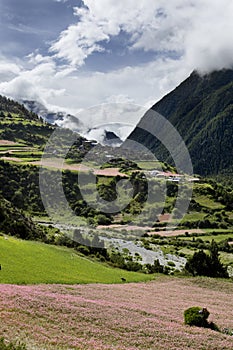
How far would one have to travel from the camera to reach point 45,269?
1400 inches

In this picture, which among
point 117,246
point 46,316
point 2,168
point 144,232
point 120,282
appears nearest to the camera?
point 46,316

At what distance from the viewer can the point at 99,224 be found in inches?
4697

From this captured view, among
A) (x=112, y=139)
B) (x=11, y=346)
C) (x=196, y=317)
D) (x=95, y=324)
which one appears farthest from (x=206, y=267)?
(x=11, y=346)

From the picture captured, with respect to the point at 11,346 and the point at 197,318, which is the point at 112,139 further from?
the point at 11,346

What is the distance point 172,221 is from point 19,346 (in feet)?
385

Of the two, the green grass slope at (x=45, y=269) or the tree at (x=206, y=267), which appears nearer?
the green grass slope at (x=45, y=269)

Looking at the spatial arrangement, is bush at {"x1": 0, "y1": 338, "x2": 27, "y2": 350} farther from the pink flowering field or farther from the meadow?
the meadow

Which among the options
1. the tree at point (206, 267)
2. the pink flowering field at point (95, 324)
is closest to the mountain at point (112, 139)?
the tree at point (206, 267)

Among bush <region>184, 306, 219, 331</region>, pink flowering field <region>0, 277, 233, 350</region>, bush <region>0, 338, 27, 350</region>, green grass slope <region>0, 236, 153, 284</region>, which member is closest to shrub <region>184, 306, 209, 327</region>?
bush <region>184, 306, 219, 331</region>

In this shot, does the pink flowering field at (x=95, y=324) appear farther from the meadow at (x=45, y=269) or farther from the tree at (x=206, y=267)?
the tree at (x=206, y=267)

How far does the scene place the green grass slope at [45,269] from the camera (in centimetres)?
3098

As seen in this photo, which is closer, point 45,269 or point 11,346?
point 11,346

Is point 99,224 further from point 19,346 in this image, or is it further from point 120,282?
point 19,346

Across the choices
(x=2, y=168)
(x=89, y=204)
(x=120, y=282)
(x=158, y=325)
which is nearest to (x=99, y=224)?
(x=89, y=204)
